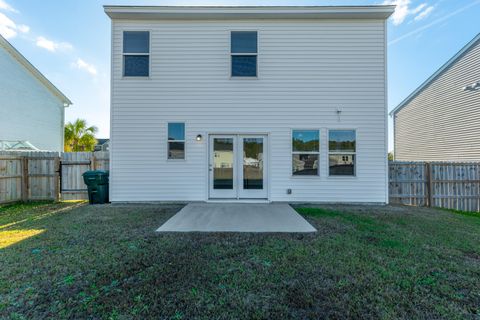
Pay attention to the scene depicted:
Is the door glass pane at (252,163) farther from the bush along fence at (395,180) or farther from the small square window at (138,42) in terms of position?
the bush along fence at (395,180)

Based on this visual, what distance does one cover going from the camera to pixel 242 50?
7.14 meters

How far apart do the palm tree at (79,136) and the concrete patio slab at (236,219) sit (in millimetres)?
14851

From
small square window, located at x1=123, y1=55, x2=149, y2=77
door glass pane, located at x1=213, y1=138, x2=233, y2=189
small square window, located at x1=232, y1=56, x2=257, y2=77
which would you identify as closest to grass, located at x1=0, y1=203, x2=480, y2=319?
door glass pane, located at x1=213, y1=138, x2=233, y2=189

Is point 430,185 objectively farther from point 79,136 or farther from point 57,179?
point 79,136

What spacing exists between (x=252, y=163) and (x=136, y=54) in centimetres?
520

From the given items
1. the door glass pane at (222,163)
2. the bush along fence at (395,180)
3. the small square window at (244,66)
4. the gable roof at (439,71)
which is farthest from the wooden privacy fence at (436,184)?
the gable roof at (439,71)

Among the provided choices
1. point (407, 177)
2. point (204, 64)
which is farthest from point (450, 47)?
point (204, 64)

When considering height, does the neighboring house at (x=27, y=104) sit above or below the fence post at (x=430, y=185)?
above

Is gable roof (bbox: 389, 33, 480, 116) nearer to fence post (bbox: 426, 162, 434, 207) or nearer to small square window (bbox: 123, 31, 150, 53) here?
fence post (bbox: 426, 162, 434, 207)

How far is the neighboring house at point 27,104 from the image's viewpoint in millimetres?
11242

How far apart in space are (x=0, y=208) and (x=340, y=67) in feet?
37.9

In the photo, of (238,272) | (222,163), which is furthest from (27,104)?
(238,272)

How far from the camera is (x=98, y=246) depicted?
3.71m

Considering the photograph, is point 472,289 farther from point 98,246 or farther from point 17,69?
point 17,69
